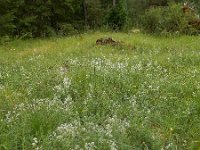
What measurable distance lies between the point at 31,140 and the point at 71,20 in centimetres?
2984

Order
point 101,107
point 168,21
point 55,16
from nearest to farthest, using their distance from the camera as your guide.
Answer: point 101,107 → point 168,21 → point 55,16

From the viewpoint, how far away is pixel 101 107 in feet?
24.7

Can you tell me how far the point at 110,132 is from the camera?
6230 millimetres

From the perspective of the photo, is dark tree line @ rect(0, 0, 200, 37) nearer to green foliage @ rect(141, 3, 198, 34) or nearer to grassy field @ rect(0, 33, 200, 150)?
green foliage @ rect(141, 3, 198, 34)

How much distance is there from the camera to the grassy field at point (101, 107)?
621 cm

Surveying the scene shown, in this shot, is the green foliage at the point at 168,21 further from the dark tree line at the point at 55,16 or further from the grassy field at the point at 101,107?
the grassy field at the point at 101,107

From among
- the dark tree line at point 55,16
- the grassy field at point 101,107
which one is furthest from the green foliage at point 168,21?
the grassy field at point 101,107

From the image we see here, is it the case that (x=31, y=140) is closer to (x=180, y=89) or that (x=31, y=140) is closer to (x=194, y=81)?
(x=180, y=89)

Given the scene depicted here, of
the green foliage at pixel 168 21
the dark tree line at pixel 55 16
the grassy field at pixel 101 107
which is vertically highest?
the grassy field at pixel 101 107

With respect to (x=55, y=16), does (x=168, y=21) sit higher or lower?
higher

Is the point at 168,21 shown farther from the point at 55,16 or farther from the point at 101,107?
the point at 101,107

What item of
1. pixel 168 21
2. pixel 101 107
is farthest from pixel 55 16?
pixel 101 107

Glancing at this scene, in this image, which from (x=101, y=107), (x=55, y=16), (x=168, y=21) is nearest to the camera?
(x=101, y=107)

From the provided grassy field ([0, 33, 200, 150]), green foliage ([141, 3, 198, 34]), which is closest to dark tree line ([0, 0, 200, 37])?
green foliage ([141, 3, 198, 34])
